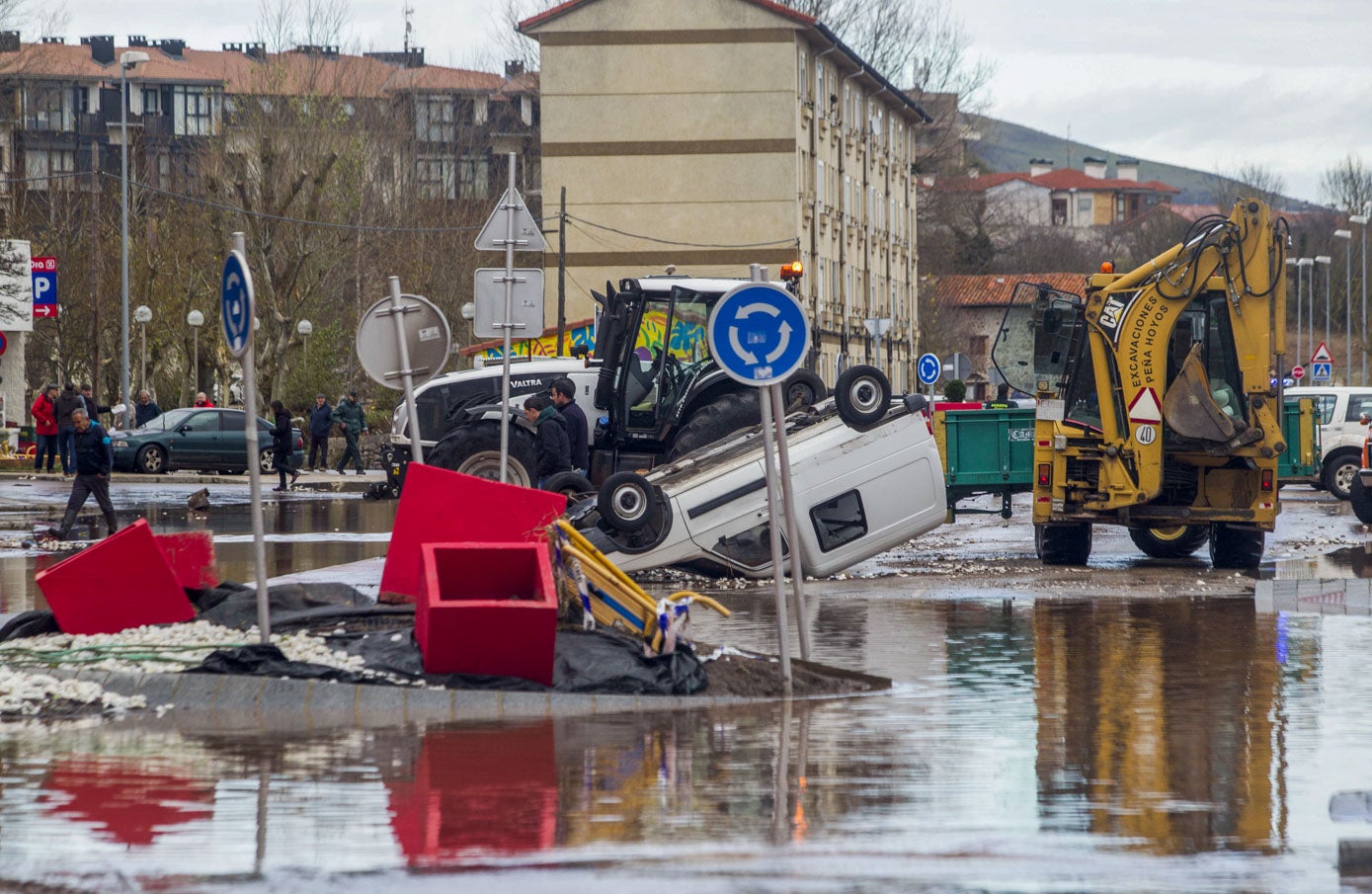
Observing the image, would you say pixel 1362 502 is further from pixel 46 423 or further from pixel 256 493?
pixel 46 423

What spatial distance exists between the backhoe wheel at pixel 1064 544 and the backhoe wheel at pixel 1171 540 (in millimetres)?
1348

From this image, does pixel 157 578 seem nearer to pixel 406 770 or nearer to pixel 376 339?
pixel 376 339

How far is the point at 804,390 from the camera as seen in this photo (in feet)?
65.0

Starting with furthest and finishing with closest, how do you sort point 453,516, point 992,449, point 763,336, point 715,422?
point 992,449 → point 715,422 → point 453,516 → point 763,336

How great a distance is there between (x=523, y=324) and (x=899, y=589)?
398cm

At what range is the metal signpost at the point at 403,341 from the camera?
527 inches

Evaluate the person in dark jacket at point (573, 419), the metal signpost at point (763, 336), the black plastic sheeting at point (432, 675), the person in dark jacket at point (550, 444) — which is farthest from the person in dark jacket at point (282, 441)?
the metal signpost at point (763, 336)

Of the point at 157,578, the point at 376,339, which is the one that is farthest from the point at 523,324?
the point at 157,578

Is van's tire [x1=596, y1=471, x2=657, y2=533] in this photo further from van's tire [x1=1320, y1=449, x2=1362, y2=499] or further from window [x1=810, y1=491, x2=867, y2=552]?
van's tire [x1=1320, y1=449, x2=1362, y2=499]

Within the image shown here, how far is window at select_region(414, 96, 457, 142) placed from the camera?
272 feet

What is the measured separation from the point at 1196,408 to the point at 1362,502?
9.44 m

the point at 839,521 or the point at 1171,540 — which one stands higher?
the point at 839,521

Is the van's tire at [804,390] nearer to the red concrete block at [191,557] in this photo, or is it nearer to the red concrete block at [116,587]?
the red concrete block at [191,557]

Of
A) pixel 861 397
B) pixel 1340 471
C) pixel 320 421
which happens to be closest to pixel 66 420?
pixel 320 421
